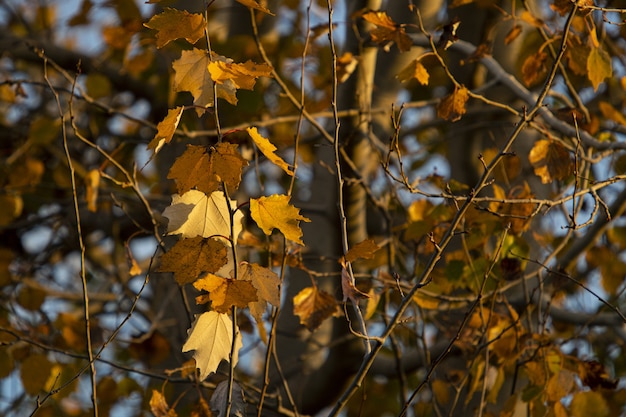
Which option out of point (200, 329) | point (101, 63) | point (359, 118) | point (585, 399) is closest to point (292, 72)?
point (101, 63)

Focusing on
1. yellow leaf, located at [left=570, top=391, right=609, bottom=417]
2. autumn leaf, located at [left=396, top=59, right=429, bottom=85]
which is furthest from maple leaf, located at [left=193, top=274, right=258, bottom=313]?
yellow leaf, located at [left=570, top=391, right=609, bottom=417]

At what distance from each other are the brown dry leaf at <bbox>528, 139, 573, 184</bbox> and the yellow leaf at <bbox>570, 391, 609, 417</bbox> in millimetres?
603

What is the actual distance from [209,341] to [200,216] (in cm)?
22

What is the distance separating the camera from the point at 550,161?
213 cm

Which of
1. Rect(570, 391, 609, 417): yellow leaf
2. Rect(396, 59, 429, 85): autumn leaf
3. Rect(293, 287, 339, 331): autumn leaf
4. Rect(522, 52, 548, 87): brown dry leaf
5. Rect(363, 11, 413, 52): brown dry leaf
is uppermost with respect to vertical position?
Rect(363, 11, 413, 52): brown dry leaf

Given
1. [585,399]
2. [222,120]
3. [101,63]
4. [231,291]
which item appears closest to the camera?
[231,291]

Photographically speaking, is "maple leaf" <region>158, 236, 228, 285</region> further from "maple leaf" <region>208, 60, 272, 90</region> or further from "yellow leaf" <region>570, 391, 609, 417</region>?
"yellow leaf" <region>570, 391, 609, 417</region>

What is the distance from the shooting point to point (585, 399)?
213 centimetres

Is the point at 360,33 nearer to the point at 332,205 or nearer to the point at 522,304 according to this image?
the point at 332,205

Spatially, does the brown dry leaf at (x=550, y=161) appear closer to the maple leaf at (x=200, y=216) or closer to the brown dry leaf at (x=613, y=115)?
the brown dry leaf at (x=613, y=115)

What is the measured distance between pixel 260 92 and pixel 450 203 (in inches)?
51.3

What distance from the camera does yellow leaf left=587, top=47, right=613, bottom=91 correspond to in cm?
207

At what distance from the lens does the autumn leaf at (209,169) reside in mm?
1212

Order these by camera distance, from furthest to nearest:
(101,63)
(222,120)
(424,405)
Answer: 1. (101,63)
2. (222,120)
3. (424,405)
